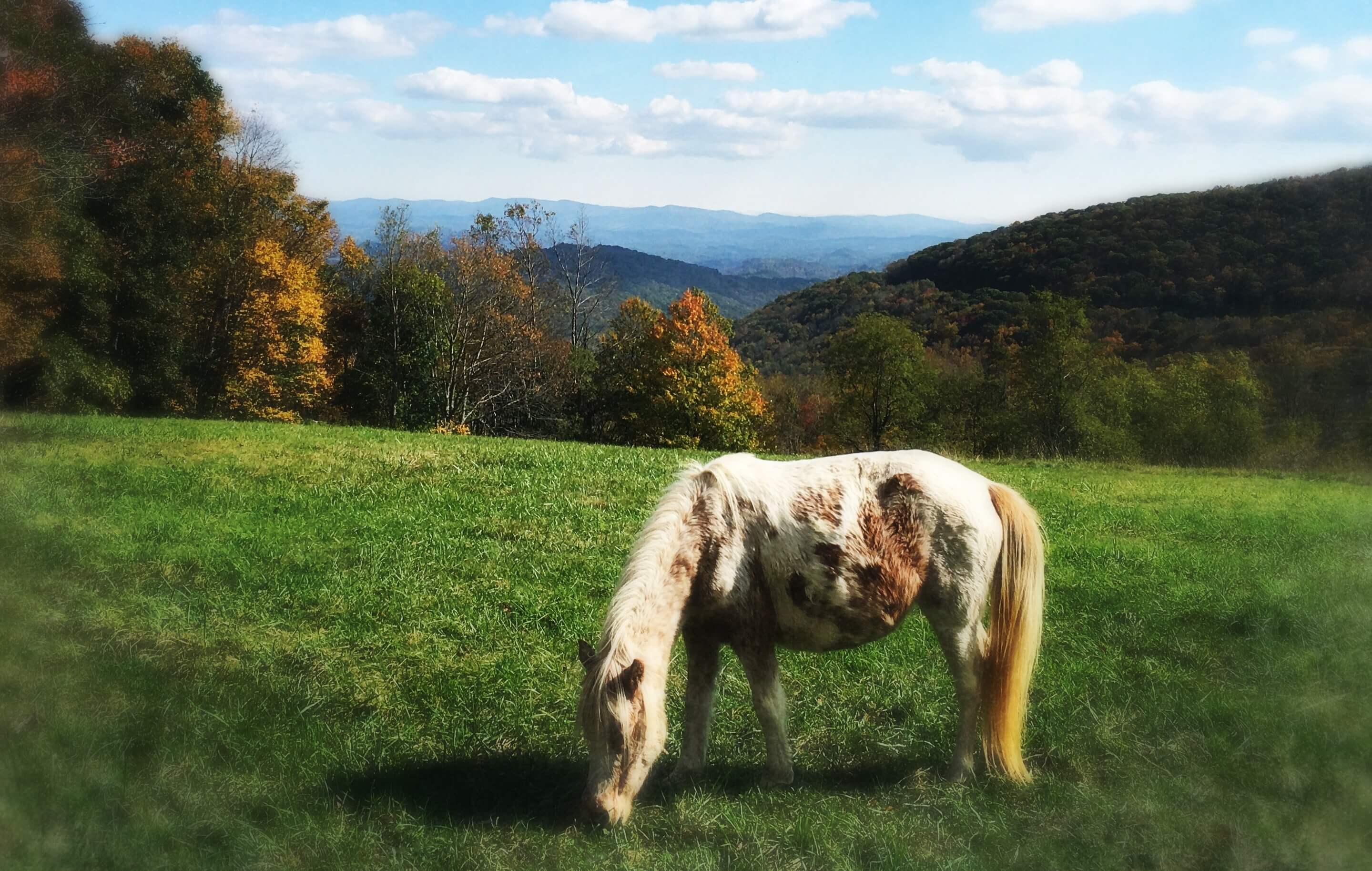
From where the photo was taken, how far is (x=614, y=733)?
4.71 meters

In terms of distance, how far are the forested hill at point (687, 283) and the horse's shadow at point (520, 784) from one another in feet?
258

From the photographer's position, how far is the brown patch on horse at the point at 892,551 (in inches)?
213

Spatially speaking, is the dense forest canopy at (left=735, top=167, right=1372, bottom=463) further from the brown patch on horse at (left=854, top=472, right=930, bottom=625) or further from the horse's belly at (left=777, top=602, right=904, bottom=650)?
the horse's belly at (left=777, top=602, right=904, bottom=650)

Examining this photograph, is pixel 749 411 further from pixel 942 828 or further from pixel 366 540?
pixel 942 828

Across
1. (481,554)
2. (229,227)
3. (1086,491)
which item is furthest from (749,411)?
(481,554)

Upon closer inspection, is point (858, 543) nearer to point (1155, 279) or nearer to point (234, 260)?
point (234, 260)

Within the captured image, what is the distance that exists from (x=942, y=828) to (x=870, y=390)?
3467 centimetres

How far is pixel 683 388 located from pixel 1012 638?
3708 centimetres

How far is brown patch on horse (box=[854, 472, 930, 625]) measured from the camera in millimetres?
5398

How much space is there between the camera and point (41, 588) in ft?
25.5

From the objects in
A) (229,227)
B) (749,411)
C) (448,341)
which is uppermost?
(229,227)

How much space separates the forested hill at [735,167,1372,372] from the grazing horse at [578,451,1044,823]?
17.3ft

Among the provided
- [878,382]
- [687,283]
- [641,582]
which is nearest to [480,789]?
[641,582]

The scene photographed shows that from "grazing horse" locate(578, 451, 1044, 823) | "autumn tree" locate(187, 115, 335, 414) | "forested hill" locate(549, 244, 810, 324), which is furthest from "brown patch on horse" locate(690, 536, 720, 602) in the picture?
"forested hill" locate(549, 244, 810, 324)
